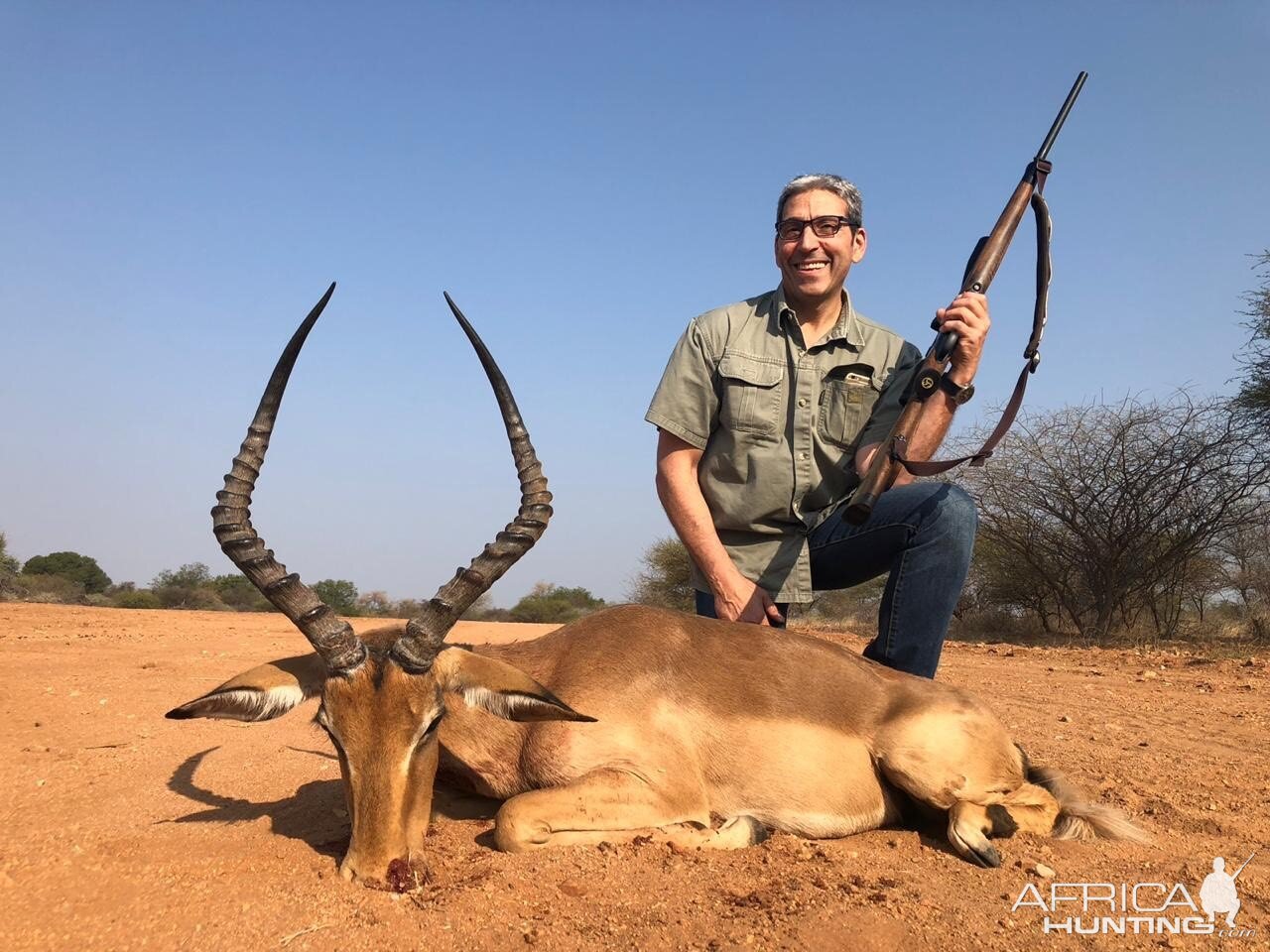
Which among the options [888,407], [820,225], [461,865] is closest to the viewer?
[461,865]

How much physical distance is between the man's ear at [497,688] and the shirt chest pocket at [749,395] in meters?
2.63

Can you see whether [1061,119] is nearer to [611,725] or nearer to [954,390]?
[954,390]

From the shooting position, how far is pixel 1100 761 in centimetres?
610

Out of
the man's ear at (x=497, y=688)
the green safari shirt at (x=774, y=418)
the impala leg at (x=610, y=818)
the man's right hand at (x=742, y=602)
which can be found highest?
the green safari shirt at (x=774, y=418)

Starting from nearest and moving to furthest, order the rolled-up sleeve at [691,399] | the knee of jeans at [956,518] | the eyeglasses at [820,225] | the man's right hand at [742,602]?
the knee of jeans at [956,518] → the man's right hand at [742,602] → the eyeglasses at [820,225] → the rolled-up sleeve at [691,399]

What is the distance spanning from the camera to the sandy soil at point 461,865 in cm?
301

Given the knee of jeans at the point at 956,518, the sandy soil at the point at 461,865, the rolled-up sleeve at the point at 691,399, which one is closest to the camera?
the sandy soil at the point at 461,865

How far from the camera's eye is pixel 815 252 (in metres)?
6.08

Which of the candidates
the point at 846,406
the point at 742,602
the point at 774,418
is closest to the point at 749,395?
the point at 774,418

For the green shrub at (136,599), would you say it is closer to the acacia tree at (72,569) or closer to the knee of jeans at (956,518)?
the acacia tree at (72,569)

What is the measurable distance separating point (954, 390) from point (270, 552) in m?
4.05

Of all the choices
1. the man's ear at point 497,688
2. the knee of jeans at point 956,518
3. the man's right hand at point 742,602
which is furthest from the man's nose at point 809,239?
the man's ear at point 497,688

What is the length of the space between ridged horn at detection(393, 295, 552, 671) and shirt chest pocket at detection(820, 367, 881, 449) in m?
2.55

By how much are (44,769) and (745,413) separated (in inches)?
181
